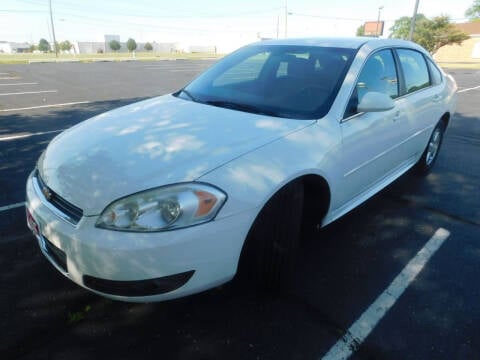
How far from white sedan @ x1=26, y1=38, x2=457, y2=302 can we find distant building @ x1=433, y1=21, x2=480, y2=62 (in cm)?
5597

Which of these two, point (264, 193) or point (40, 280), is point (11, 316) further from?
point (264, 193)

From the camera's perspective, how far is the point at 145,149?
79.3 inches

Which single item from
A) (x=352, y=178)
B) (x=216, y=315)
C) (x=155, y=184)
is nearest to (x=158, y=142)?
(x=155, y=184)

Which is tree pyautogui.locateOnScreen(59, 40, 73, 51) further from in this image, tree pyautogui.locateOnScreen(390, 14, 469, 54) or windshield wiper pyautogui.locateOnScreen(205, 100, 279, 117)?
windshield wiper pyautogui.locateOnScreen(205, 100, 279, 117)

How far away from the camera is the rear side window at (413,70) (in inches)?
133

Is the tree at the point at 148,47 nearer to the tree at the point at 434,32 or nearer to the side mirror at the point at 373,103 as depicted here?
the tree at the point at 434,32

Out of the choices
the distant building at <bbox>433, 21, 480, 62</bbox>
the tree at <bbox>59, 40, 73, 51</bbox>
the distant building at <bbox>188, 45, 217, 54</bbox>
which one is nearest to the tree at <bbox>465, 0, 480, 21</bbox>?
the distant building at <bbox>433, 21, 480, 62</bbox>

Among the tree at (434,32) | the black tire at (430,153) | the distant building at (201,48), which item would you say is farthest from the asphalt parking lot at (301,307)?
the distant building at (201,48)

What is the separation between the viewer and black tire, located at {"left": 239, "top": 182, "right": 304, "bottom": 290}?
1926 millimetres

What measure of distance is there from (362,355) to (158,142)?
165cm

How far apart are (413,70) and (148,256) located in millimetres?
3320

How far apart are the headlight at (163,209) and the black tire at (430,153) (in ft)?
11.2

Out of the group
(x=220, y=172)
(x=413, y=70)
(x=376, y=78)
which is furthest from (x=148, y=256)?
(x=413, y=70)

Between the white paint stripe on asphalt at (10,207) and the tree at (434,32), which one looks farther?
the tree at (434,32)
